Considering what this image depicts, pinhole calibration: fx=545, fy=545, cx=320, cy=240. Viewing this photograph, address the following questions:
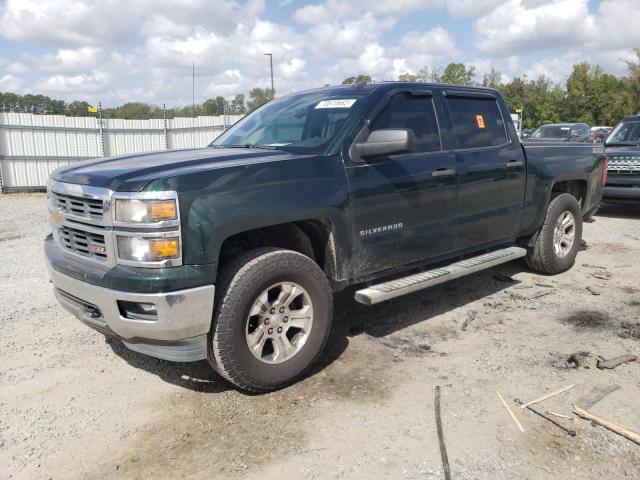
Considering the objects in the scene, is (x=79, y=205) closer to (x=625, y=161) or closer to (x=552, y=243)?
(x=552, y=243)

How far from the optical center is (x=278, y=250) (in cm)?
350

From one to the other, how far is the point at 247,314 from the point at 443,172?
208cm

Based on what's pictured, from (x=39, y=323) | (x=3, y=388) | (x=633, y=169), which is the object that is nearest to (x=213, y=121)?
(x=633, y=169)

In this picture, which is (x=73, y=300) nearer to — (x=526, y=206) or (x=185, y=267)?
(x=185, y=267)

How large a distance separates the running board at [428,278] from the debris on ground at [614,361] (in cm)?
120

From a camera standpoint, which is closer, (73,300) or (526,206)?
(73,300)

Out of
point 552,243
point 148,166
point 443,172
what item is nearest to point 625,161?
point 552,243

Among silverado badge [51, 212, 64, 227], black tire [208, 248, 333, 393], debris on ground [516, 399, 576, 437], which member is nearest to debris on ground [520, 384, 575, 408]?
debris on ground [516, 399, 576, 437]

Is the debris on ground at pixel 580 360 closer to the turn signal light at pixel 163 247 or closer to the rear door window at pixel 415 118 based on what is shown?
the rear door window at pixel 415 118

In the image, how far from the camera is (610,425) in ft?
9.93

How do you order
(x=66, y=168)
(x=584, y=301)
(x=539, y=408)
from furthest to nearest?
1. (x=584, y=301)
2. (x=66, y=168)
3. (x=539, y=408)

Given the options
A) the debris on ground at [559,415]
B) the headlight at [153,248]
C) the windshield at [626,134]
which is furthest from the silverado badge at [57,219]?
the windshield at [626,134]

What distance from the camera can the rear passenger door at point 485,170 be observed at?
470 centimetres

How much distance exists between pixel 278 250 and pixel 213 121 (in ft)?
51.0
